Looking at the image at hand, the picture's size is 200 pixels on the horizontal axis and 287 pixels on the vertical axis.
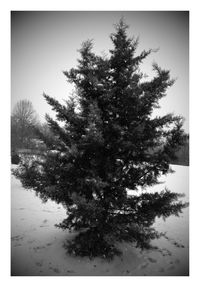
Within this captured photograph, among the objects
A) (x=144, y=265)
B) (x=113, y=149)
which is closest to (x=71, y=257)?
(x=144, y=265)

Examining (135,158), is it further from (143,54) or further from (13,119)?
(13,119)

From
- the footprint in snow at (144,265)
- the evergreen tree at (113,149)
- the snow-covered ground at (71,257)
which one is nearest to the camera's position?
the evergreen tree at (113,149)

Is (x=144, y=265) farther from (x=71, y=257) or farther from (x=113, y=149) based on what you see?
(x=113, y=149)

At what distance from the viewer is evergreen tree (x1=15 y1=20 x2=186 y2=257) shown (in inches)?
174

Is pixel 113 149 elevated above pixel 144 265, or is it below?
above

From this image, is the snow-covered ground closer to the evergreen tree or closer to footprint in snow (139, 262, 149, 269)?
footprint in snow (139, 262, 149, 269)

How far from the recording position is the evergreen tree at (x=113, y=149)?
4.41 m

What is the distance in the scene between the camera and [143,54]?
5.00 metres

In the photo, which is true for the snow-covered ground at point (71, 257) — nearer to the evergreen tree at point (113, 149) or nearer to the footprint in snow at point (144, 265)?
the footprint in snow at point (144, 265)

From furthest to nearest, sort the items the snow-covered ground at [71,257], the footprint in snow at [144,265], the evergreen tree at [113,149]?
the footprint in snow at [144,265] → the snow-covered ground at [71,257] → the evergreen tree at [113,149]

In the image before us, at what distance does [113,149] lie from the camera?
4805mm

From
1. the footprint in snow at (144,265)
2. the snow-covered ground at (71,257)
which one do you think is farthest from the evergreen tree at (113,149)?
the footprint in snow at (144,265)

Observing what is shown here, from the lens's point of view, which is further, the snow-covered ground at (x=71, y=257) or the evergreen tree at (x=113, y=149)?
the snow-covered ground at (x=71, y=257)

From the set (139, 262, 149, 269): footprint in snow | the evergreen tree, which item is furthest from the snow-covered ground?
the evergreen tree
